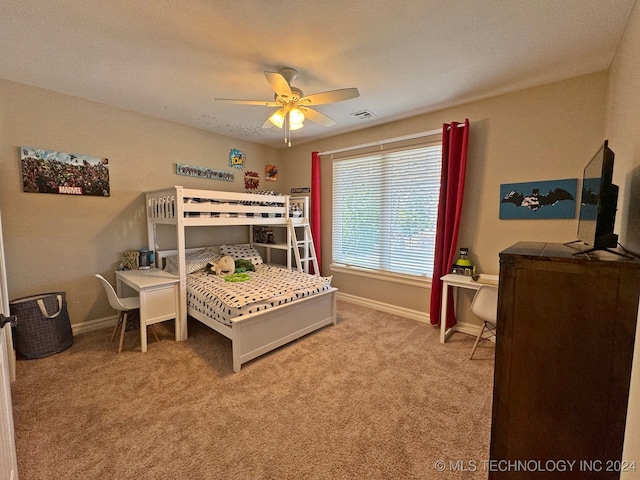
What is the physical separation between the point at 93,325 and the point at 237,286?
5.82ft

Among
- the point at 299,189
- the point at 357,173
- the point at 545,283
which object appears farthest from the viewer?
the point at 299,189

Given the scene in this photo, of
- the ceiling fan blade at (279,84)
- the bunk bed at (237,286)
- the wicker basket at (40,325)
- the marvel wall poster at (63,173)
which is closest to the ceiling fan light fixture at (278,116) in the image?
the ceiling fan blade at (279,84)

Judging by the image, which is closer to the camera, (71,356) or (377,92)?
(71,356)

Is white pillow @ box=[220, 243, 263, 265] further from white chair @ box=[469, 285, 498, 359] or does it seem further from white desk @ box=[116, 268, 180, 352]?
white chair @ box=[469, 285, 498, 359]

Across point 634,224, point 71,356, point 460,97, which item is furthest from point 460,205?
point 71,356

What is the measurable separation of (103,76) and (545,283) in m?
3.56

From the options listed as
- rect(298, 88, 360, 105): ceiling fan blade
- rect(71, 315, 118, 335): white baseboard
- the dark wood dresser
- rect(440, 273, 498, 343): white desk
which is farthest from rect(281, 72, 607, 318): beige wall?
rect(71, 315, 118, 335): white baseboard

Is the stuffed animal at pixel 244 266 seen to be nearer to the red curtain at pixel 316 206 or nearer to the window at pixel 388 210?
the red curtain at pixel 316 206

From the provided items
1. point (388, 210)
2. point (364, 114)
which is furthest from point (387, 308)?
point (364, 114)

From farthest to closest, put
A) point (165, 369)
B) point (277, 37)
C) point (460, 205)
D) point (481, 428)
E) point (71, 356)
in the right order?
1. point (460, 205)
2. point (71, 356)
3. point (165, 369)
4. point (277, 37)
5. point (481, 428)

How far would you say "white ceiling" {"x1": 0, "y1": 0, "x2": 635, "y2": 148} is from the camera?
1612 millimetres

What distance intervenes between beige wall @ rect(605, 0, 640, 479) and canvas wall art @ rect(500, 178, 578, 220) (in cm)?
56

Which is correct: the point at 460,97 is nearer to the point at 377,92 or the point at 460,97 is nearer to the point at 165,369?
the point at 377,92

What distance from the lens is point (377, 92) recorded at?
2703mm
